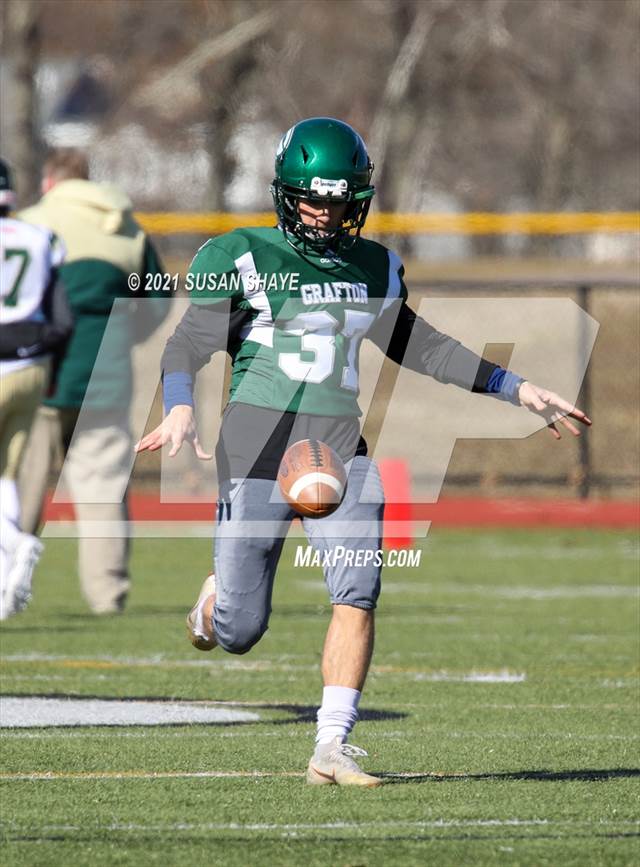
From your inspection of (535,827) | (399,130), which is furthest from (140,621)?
(399,130)

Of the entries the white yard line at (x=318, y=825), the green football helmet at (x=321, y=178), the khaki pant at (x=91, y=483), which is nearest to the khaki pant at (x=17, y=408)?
the khaki pant at (x=91, y=483)

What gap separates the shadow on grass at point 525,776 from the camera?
214 inches

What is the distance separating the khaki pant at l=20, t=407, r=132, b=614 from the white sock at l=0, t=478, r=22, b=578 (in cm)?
150

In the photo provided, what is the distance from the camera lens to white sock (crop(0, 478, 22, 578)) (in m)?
8.14

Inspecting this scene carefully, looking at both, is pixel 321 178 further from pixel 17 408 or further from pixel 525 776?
pixel 17 408

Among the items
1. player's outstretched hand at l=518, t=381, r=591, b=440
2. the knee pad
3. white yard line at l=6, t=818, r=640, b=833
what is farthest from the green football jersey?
white yard line at l=6, t=818, r=640, b=833

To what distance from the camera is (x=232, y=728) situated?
643 centimetres

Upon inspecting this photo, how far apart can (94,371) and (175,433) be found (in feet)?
15.6

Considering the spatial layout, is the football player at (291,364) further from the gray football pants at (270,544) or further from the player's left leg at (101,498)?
the player's left leg at (101,498)

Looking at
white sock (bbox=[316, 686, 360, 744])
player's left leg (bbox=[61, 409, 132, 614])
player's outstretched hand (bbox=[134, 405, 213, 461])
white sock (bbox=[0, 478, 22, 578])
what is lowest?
white sock (bbox=[316, 686, 360, 744])

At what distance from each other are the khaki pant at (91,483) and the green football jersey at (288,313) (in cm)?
442

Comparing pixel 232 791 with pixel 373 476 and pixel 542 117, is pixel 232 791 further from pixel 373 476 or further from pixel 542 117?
pixel 542 117

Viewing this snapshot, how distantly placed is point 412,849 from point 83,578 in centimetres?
572

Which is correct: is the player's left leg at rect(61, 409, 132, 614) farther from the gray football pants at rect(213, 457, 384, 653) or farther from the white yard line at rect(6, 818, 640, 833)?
the white yard line at rect(6, 818, 640, 833)
